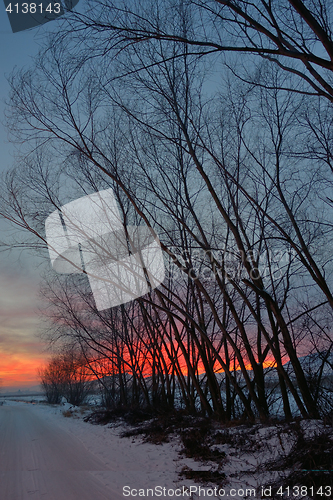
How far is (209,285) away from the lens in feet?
33.7

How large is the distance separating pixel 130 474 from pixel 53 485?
4.02 ft

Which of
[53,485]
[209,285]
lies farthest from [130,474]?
[209,285]

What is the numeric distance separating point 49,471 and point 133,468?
4.45 ft

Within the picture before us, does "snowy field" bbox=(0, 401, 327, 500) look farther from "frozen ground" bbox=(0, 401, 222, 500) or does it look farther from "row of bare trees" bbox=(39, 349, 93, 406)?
"row of bare trees" bbox=(39, 349, 93, 406)

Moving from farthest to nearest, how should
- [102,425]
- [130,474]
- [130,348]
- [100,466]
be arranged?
[130,348] → [102,425] → [100,466] → [130,474]

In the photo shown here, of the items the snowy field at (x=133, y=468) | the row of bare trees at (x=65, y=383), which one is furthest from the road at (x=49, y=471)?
the row of bare trees at (x=65, y=383)

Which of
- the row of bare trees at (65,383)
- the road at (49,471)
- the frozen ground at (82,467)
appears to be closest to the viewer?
the road at (49,471)

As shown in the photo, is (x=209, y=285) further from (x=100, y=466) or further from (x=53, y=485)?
(x=53, y=485)

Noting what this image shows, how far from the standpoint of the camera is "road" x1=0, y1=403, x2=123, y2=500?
14.1ft

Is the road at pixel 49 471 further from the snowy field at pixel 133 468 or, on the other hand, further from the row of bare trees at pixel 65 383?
the row of bare trees at pixel 65 383

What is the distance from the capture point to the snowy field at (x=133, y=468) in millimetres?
4297

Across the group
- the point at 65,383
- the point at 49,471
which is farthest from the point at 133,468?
the point at 65,383

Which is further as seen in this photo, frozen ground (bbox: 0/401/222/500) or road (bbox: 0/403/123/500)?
frozen ground (bbox: 0/401/222/500)

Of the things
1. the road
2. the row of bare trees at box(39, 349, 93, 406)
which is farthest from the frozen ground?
the row of bare trees at box(39, 349, 93, 406)
